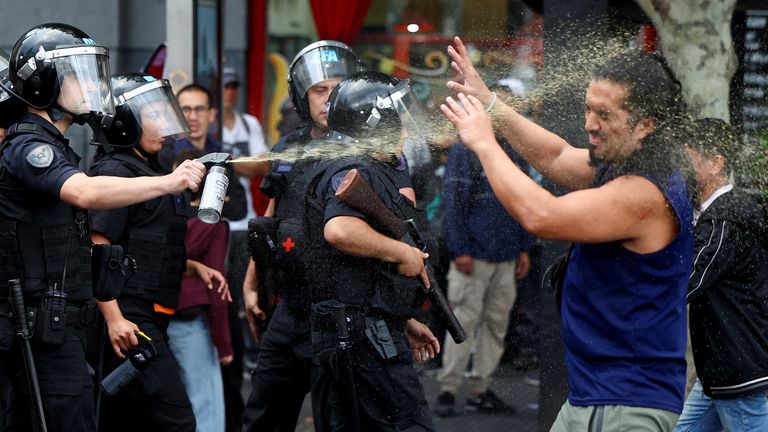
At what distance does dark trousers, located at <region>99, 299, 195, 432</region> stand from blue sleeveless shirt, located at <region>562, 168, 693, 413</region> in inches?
81.9

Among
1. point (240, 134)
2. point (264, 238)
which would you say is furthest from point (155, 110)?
point (240, 134)

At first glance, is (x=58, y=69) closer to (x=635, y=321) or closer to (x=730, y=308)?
(x=635, y=321)

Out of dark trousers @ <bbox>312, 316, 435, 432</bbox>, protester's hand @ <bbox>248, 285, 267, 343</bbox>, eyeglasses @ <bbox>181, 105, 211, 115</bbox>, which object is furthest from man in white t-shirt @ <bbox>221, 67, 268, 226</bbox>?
dark trousers @ <bbox>312, 316, 435, 432</bbox>

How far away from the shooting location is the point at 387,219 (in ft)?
15.5

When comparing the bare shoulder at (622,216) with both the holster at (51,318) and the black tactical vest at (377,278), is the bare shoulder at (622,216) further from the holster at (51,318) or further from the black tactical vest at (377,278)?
the holster at (51,318)

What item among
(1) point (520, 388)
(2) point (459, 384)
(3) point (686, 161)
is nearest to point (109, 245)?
(3) point (686, 161)

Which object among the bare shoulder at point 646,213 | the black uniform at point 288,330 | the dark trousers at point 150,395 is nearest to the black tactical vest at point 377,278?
A: the black uniform at point 288,330

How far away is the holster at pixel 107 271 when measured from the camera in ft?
16.0

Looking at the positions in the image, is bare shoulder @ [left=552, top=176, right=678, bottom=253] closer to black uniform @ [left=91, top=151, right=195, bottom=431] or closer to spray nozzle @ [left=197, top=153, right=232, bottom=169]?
spray nozzle @ [left=197, top=153, right=232, bottom=169]

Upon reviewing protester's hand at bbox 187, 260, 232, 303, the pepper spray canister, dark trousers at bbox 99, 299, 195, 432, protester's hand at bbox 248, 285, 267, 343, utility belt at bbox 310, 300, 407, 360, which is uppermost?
the pepper spray canister

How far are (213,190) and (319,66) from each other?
5.83 ft

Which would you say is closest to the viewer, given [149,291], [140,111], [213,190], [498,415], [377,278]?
[213,190]

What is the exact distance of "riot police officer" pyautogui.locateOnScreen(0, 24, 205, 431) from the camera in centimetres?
437

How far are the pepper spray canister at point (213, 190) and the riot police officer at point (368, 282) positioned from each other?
53 centimetres
